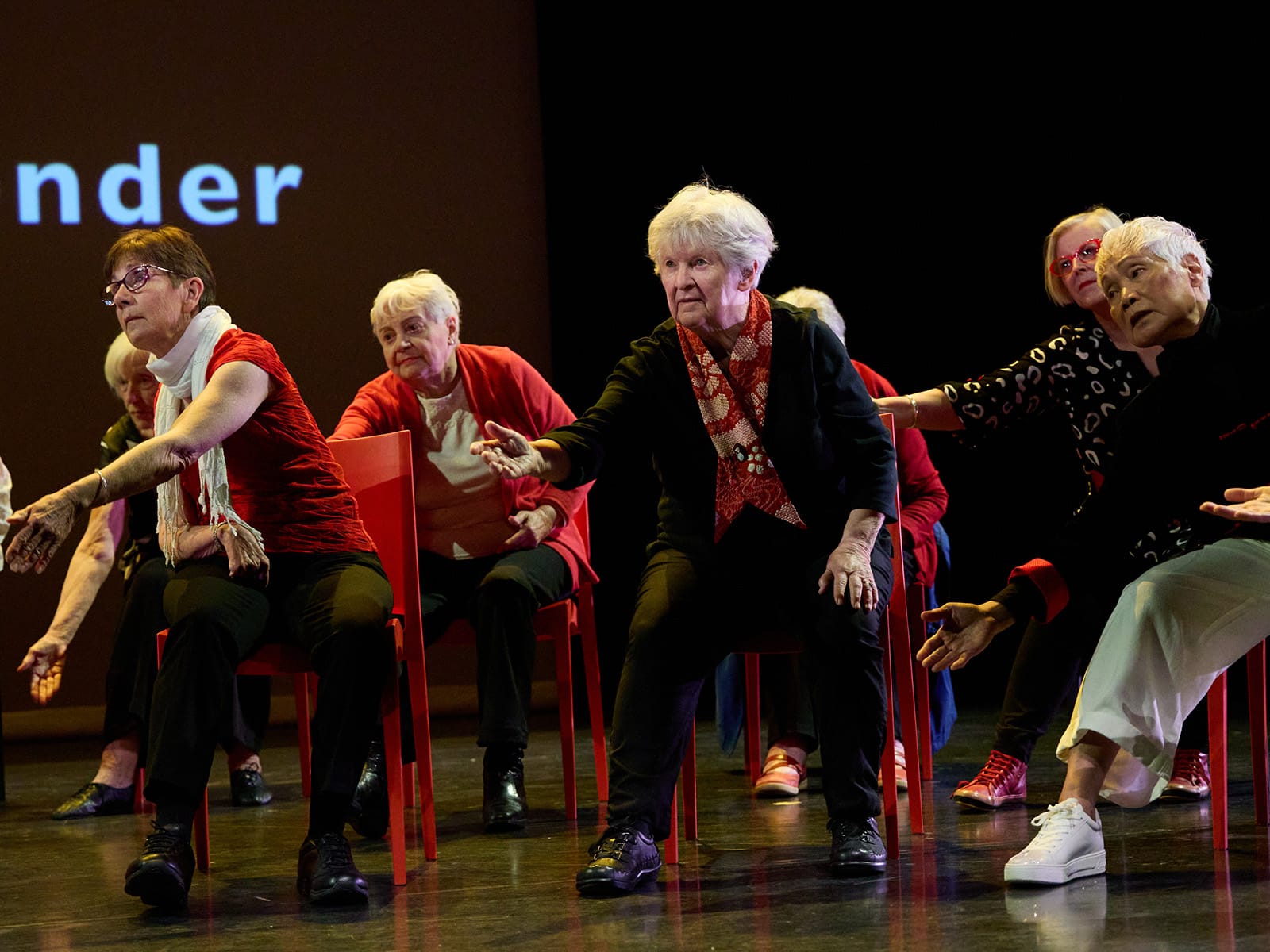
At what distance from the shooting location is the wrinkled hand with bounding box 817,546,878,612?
2479 mm

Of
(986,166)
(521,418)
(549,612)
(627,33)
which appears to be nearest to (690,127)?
(627,33)

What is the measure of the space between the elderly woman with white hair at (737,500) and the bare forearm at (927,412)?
506 mm

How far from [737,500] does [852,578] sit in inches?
9.9

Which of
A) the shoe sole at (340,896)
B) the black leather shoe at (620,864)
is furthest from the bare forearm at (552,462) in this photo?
the shoe sole at (340,896)

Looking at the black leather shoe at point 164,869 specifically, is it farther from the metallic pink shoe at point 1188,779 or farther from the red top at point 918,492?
the metallic pink shoe at point 1188,779

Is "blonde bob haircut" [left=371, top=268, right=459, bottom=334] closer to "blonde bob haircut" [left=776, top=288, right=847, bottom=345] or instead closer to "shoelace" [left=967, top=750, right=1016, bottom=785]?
"blonde bob haircut" [left=776, top=288, right=847, bottom=345]

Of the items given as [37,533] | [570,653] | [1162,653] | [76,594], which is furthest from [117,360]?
[1162,653]

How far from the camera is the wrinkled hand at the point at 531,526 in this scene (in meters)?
3.26

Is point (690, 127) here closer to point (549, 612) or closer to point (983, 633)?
point (549, 612)

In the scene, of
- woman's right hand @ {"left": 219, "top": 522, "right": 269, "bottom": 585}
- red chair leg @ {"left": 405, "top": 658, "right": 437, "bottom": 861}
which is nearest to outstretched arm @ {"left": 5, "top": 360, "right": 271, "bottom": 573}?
woman's right hand @ {"left": 219, "top": 522, "right": 269, "bottom": 585}

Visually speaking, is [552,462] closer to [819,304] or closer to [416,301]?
[416,301]

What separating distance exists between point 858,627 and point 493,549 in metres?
1.11

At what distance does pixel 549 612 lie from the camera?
3340 millimetres

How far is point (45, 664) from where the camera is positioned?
331 cm
